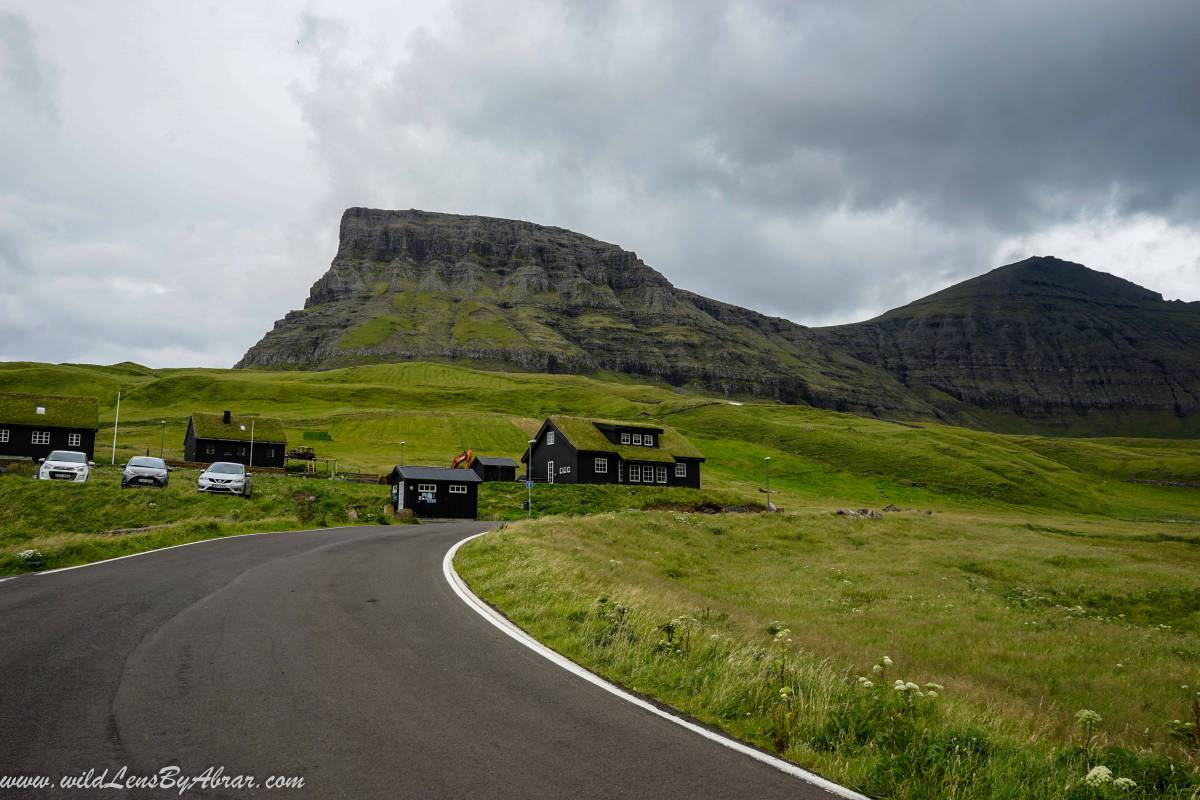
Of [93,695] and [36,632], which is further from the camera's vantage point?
[36,632]

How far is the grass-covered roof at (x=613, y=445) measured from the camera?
2926 inches

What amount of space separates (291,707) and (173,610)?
6.62 metres

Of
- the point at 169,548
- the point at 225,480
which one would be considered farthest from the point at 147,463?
the point at 169,548

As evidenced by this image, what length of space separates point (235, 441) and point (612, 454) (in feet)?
145

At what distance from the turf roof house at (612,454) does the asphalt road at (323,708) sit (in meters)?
60.1

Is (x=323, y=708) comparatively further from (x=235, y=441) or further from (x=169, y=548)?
(x=235, y=441)

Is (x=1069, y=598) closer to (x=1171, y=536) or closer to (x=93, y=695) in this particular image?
(x=93, y=695)

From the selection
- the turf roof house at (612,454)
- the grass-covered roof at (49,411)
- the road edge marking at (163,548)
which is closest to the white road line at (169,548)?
the road edge marking at (163,548)

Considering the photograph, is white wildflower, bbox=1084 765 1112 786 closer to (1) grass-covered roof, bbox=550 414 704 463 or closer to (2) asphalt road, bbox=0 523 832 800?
(2) asphalt road, bbox=0 523 832 800

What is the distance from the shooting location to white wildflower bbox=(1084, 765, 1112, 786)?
20.4 ft

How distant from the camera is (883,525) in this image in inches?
1873

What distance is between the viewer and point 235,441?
79188 mm

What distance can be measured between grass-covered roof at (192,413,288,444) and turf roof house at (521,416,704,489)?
103 feet

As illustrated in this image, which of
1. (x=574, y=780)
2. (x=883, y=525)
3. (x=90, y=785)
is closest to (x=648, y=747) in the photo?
(x=574, y=780)
